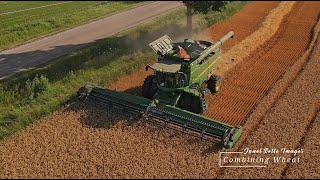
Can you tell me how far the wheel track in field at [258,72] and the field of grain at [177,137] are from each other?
5 centimetres

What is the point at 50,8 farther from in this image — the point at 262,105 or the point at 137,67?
the point at 262,105

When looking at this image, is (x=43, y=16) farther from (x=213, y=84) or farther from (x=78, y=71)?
(x=213, y=84)

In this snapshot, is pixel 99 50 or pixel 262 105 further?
pixel 99 50

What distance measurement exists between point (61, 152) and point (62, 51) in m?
14.1

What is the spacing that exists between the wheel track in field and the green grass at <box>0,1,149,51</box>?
A: 1728cm

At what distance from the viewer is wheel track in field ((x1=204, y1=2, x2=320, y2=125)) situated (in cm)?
1770

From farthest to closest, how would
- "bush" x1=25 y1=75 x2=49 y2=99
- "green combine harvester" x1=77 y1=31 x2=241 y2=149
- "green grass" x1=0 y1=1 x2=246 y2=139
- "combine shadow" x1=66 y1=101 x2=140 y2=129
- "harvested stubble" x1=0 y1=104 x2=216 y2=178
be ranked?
"bush" x1=25 y1=75 x2=49 y2=99
"green grass" x1=0 y1=1 x2=246 y2=139
"combine shadow" x1=66 y1=101 x2=140 y2=129
"green combine harvester" x1=77 y1=31 x2=241 y2=149
"harvested stubble" x1=0 y1=104 x2=216 y2=178

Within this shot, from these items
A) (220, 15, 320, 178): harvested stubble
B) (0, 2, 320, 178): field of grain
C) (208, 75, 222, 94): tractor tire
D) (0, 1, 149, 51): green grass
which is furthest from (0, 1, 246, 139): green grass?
(220, 15, 320, 178): harvested stubble

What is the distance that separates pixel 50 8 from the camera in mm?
38375

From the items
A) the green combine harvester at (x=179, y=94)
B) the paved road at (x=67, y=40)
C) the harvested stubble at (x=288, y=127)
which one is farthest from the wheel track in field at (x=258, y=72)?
the paved road at (x=67, y=40)

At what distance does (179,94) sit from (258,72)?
726cm

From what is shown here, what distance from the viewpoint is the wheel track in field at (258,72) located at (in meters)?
17.7

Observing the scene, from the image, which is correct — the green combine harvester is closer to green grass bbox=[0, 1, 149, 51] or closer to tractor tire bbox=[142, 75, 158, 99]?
tractor tire bbox=[142, 75, 158, 99]

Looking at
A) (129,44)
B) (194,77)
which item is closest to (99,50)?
(129,44)
